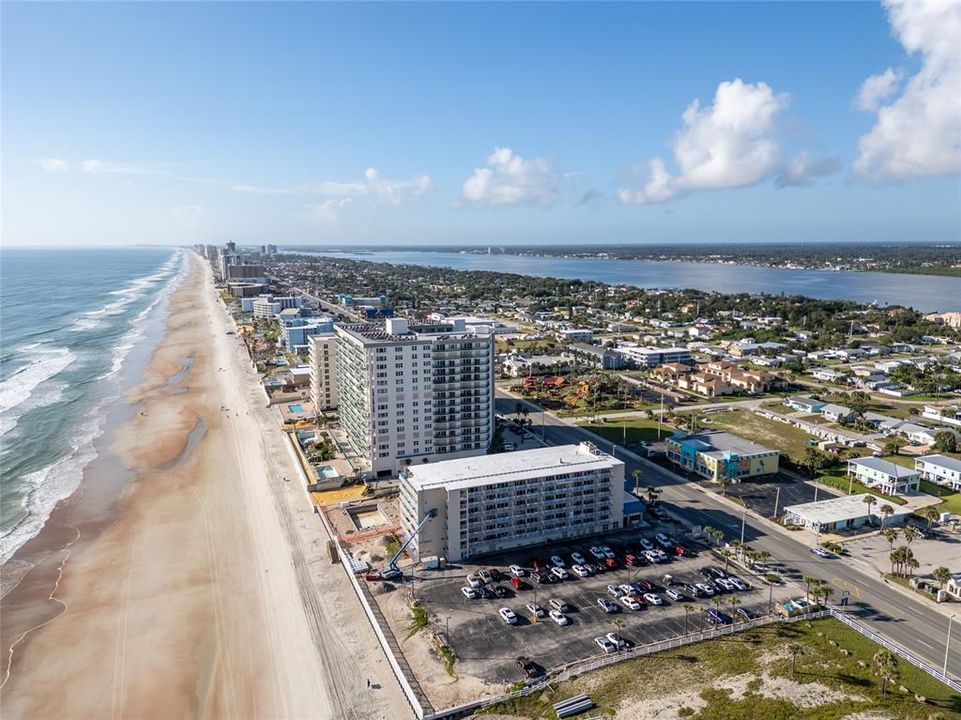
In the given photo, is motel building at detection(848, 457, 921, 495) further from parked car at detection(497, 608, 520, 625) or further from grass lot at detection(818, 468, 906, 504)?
parked car at detection(497, 608, 520, 625)

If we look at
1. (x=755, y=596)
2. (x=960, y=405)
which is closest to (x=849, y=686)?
(x=755, y=596)

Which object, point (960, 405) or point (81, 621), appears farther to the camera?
point (960, 405)

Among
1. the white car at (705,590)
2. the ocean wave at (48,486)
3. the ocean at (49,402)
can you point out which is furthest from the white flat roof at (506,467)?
the ocean at (49,402)

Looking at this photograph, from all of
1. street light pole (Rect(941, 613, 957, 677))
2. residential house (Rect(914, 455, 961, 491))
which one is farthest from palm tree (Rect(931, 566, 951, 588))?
residential house (Rect(914, 455, 961, 491))

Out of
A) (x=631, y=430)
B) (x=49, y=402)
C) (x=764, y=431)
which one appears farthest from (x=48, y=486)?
(x=764, y=431)

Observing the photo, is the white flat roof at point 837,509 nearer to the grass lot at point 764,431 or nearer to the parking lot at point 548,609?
the parking lot at point 548,609

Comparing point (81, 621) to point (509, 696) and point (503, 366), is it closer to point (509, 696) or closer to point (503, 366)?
point (509, 696)
